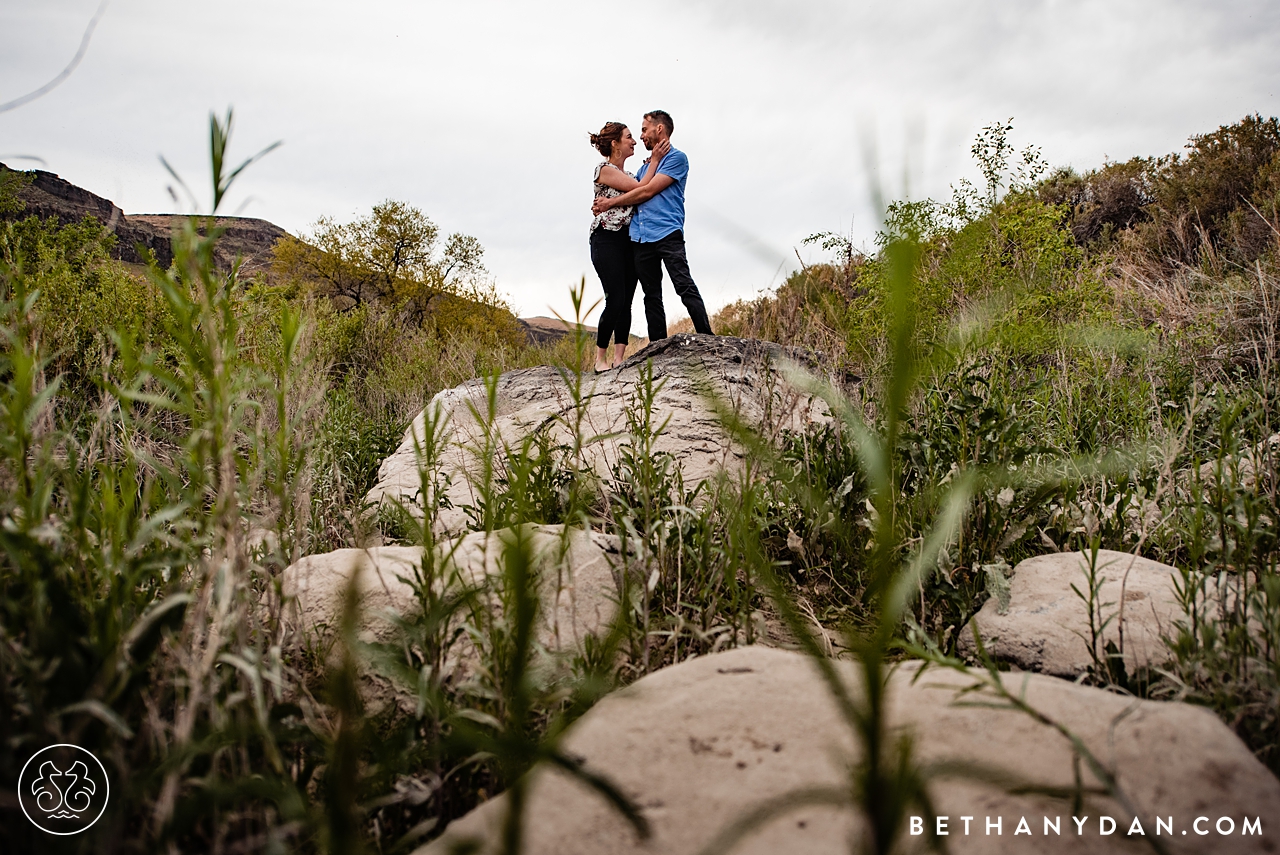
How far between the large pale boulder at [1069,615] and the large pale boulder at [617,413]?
3.83 feet

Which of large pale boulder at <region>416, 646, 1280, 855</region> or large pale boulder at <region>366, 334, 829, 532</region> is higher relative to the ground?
large pale boulder at <region>366, 334, 829, 532</region>

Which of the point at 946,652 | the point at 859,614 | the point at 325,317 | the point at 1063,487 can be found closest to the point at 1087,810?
the point at 946,652

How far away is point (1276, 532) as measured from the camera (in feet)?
6.68

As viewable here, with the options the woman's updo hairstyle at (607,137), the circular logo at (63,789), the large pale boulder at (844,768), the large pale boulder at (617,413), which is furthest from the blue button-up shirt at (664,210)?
the circular logo at (63,789)

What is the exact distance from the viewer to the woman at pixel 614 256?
230 inches

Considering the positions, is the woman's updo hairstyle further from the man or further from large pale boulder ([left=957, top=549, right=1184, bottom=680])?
large pale boulder ([left=957, top=549, right=1184, bottom=680])

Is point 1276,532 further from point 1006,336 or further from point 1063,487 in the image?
point 1006,336

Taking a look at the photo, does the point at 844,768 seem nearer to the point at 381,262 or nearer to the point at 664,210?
the point at 664,210

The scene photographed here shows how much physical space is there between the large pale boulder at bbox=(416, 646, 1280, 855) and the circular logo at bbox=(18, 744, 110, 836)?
0.50 meters

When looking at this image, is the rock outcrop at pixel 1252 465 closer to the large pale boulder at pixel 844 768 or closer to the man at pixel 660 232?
the large pale boulder at pixel 844 768

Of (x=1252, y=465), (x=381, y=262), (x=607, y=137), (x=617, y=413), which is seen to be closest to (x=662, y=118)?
(x=607, y=137)

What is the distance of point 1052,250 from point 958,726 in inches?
211

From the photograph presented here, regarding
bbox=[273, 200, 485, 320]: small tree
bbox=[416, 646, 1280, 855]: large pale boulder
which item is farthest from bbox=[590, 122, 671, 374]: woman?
bbox=[273, 200, 485, 320]: small tree

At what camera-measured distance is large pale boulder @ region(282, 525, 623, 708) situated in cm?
174
